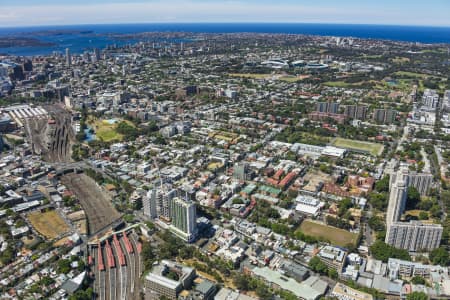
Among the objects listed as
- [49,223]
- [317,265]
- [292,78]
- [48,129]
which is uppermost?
[292,78]

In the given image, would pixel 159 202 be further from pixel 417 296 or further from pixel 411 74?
pixel 411 74

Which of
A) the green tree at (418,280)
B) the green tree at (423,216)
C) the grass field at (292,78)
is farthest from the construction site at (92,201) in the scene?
the grass field at (292,78)

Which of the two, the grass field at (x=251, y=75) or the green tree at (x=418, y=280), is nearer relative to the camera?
the green tree at (x=418, y=280)

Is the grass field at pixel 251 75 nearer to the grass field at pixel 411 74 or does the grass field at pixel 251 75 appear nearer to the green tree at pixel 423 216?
the grass field at pixel 411 74

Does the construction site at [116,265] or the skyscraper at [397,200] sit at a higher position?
the skyscraper at [397,200]

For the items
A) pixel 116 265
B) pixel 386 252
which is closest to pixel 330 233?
pixel 386 252

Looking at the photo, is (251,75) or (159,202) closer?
(159,202)

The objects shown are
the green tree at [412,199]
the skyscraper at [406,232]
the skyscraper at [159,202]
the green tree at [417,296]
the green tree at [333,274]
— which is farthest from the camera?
the green tree at [412,199]
